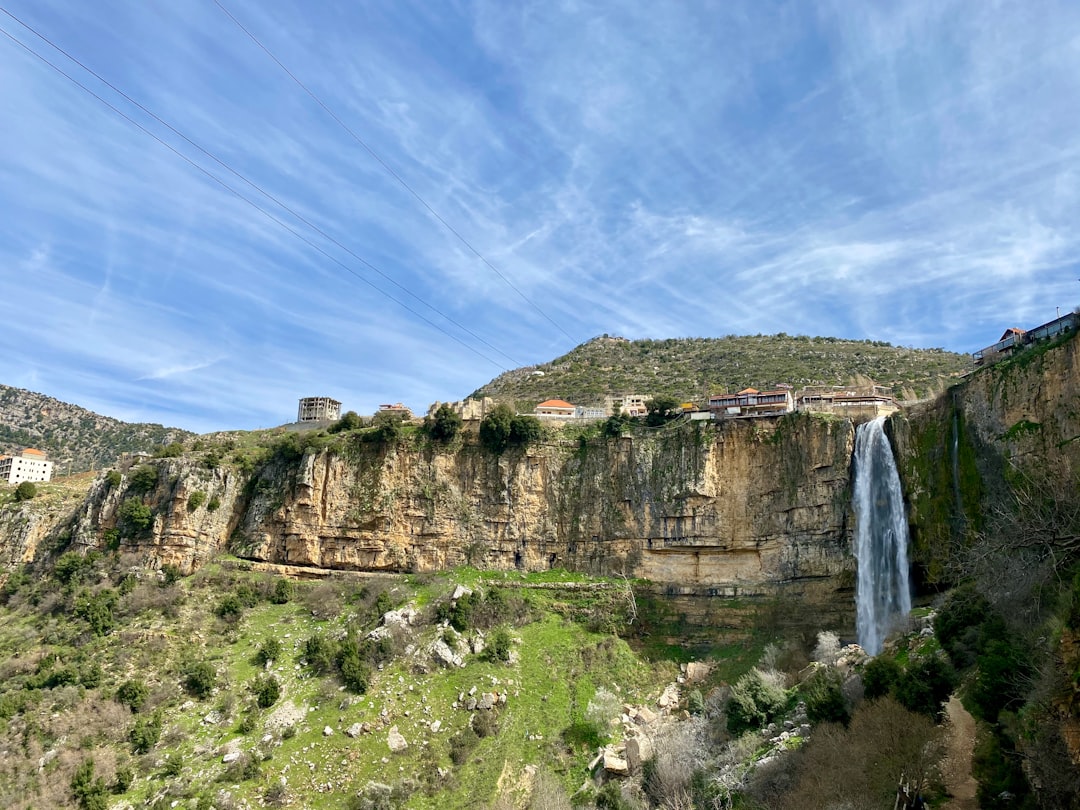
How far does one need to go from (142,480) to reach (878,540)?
4426 centimetres

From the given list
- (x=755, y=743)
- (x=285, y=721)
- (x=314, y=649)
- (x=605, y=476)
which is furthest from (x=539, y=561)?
(x=755, y=743)

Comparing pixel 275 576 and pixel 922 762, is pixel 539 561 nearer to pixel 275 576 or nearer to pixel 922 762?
pixel 275 576

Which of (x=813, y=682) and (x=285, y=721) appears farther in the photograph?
(x=285, y=721)

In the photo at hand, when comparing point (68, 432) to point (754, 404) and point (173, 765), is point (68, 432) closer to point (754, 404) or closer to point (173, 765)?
point (173, 765)

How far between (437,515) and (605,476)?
1132cm

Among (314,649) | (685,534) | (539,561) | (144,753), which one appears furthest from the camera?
(539,561)

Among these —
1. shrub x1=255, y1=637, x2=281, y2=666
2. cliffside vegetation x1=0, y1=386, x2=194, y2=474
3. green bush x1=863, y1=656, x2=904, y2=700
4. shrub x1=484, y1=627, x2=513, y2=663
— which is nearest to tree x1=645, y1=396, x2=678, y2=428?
shrub x1=484, y1=627, x2=513, y2=663

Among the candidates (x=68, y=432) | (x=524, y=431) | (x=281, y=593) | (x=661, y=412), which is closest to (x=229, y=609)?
(x=281, y=593)

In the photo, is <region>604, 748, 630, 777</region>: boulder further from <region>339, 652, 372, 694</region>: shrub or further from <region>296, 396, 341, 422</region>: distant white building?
<region>296, 396, 341, 422</region>: distant white building

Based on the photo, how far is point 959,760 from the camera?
61.9 ft

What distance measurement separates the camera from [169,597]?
136ft

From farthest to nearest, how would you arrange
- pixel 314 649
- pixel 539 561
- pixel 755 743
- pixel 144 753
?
1. pixel 539 561
2. pixel 314 649
3. pixel 144 753
4. pixel 755 743

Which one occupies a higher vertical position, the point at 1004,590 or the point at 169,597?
the point at 1004,590

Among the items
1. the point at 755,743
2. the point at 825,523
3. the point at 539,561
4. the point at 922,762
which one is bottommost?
the point at 755,743
